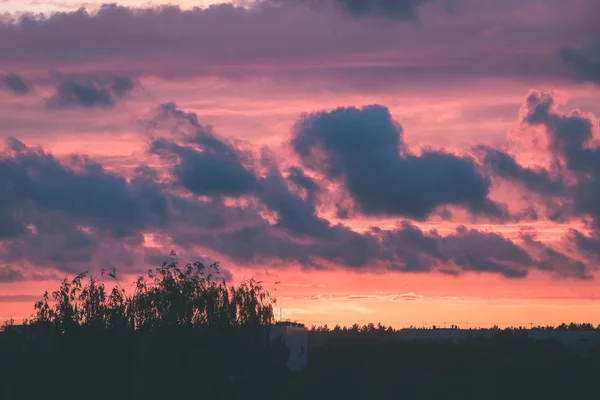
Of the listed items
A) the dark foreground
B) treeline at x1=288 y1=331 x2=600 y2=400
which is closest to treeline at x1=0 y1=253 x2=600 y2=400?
the dark foreground

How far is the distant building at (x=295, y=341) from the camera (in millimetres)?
115162

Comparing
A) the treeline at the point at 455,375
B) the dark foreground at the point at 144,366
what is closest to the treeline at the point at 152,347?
the dark foreground at the point at 144,366

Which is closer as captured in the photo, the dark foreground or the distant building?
the dark foreground

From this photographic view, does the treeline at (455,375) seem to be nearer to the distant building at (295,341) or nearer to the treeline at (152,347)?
the distant building at (295,341)

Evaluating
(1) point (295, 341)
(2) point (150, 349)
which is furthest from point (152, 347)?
(1) point (295, 341)

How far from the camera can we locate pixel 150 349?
71.4 metres

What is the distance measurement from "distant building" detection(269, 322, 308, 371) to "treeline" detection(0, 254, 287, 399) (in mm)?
36691

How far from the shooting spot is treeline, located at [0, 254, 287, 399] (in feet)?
232

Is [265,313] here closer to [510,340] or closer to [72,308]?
[72,308]

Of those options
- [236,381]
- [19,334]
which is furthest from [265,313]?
[19,334]

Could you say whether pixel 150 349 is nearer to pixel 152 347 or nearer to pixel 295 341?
pixel 152 347

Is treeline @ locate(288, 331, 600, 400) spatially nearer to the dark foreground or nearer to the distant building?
the distant building

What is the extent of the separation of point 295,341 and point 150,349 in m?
50.5

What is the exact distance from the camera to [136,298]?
7731 centimetres
